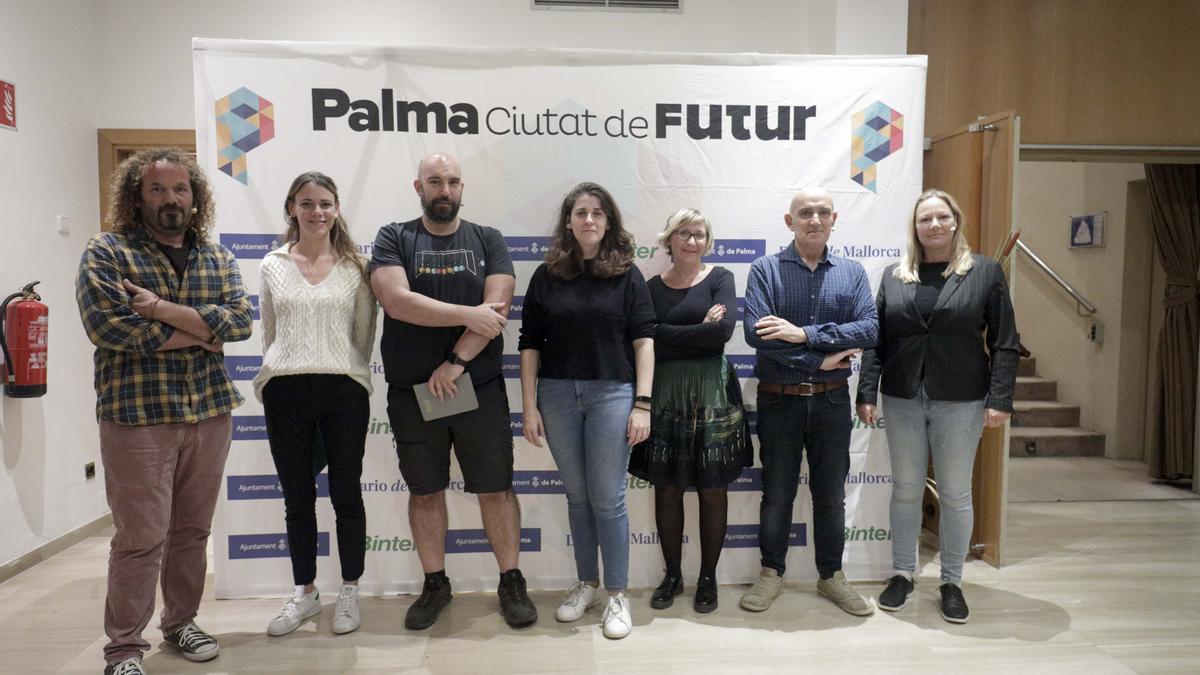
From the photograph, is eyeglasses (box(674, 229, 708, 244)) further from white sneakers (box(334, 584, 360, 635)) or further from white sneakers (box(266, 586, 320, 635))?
white sneakers (box(266, 586, 320, 635))

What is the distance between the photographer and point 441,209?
109 inches

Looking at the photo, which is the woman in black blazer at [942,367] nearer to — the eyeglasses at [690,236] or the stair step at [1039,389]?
the eyeglasses at [690,236]

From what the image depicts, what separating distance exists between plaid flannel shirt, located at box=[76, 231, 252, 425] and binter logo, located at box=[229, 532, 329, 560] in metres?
0.87

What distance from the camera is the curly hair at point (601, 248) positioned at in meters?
2.79

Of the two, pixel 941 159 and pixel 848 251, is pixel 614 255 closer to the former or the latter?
pixel 848 251

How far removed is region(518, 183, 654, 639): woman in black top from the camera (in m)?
2.77

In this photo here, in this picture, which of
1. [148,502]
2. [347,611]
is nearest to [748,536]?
[347,611]

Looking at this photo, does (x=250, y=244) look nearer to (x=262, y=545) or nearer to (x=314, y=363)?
(x=314, y=363)

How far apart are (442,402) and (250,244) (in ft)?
3.76

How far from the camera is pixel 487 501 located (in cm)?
292

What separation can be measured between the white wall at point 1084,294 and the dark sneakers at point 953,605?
4.00m

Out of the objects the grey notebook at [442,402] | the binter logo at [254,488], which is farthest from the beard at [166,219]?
the binter logo at [254,488]

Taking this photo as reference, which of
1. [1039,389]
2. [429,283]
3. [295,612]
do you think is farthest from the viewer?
[1039,389]

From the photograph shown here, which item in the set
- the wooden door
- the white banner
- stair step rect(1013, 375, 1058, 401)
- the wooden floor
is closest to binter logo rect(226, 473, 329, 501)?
the white banner
